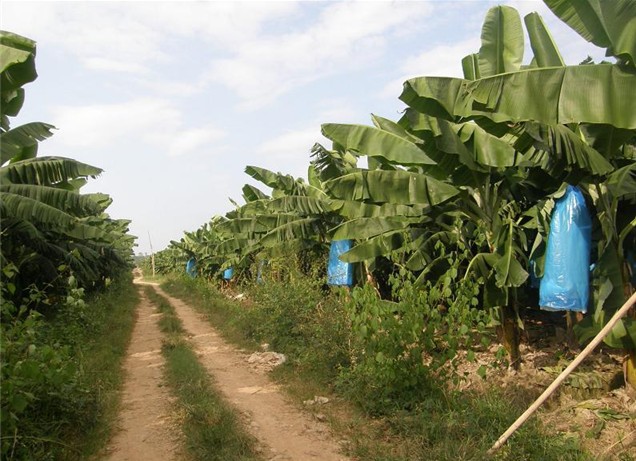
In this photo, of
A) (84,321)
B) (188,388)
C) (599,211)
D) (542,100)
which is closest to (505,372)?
(599,211)

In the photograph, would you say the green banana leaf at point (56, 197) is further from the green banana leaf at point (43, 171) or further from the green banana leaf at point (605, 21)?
the green banana leaf at point (605, 21)

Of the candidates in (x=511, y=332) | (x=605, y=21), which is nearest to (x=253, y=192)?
(x=511, y=332)

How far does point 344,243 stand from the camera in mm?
10344

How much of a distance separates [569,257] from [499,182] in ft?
6.32

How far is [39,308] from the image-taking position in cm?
1180

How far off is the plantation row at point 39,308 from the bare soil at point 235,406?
1.48 ft

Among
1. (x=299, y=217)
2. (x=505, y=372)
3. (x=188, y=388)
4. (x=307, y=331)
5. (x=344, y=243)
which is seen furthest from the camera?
(x=299, y=217)

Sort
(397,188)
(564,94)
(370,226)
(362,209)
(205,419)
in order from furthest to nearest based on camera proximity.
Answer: (362,209) → (370,226) → (397,188) → (205,419) → (564,94)

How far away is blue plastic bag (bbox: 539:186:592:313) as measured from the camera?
4.93 meters

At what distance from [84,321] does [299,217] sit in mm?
5322

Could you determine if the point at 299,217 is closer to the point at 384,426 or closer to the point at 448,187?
the point at 448,187

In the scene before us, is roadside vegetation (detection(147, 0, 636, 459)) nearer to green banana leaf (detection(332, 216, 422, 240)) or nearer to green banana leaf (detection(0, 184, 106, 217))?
green banana leaf (detection(332, 216, 422, 240))

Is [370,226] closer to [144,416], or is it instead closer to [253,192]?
[144,416]

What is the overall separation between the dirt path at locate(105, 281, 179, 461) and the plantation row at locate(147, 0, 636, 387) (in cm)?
242
